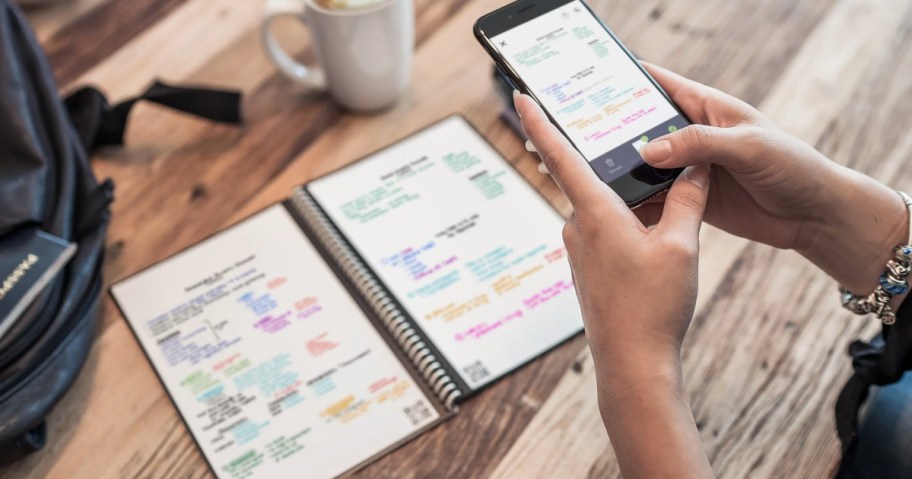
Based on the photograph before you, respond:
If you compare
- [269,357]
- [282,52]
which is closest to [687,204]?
[269,357]

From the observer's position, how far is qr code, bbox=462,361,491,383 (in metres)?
0.70

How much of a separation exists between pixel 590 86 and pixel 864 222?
0.79ft

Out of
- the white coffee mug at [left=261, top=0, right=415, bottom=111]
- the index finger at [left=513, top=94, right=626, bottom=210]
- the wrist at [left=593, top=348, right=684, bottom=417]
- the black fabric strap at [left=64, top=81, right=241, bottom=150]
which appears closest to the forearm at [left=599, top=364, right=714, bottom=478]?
the wrist at [left=593, top=348, right=684, bottom=417]

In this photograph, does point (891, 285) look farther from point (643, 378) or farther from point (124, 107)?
point (124, 107)

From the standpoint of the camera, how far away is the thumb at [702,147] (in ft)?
1.95

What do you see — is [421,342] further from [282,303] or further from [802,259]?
[802,259]

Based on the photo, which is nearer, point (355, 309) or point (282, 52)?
point (355, 309)

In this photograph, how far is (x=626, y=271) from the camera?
56cm

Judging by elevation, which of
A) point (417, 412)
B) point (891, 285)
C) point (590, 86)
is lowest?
point (417, 412)

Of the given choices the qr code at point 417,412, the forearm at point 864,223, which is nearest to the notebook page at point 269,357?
the qr code at point 417,412

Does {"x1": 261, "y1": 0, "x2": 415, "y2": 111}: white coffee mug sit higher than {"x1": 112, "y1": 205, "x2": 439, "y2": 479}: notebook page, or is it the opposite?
{"x1": 261, "y1": 0, "x2": 415, "y2": 111}: white coffee mug

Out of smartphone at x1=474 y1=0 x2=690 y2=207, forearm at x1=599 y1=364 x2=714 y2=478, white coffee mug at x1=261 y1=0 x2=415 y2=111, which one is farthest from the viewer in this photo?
white coffee mug at x1=261 y1=0 x2=415 y2=111

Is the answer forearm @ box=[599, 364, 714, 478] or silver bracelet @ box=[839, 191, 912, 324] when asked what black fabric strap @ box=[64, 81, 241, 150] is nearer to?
forearm @ box=[599, 364, 714, 478]

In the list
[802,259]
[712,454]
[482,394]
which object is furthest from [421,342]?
[802,259]
